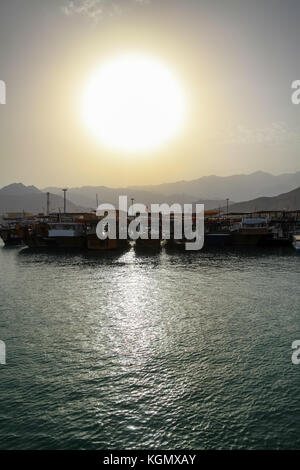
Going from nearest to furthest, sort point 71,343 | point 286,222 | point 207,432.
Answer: point 207,432 → point 71,343 → point 286,222

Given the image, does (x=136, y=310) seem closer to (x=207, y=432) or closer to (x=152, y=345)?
(x=152, y=345)

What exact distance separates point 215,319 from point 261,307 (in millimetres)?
5683

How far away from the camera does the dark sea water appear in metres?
10.5

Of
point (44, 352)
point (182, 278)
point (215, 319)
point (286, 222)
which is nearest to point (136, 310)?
point (215, 319)

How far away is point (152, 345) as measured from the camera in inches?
693

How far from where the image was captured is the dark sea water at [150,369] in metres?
10.5

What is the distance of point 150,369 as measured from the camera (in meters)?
14.8
